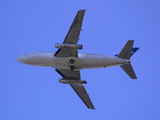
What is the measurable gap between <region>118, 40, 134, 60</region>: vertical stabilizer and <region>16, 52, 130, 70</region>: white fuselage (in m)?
0.78

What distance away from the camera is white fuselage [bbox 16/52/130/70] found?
151ft

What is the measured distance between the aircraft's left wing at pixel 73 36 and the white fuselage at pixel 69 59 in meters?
0.76

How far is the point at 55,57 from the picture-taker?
4766cm

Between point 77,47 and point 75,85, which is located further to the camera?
point 75,85

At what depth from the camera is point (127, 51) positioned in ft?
151

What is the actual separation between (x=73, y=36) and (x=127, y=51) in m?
10.1

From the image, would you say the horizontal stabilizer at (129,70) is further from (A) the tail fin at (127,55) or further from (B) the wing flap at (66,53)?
(B) the wing flap at (66,53)

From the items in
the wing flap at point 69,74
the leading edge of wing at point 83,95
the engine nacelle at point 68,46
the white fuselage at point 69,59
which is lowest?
the leading edge of wing at point 83,95

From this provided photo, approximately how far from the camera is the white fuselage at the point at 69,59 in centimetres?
4606

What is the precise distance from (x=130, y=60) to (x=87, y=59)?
303 inches

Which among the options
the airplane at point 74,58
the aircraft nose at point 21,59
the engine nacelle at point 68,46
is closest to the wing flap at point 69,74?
the airplane at point 74,58

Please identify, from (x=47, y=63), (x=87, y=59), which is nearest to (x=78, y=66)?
(x=87, y=59)

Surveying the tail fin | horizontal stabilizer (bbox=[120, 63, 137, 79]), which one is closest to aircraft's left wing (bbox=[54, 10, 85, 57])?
the tail fin

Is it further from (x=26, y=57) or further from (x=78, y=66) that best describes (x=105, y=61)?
(x=26, y=57)
